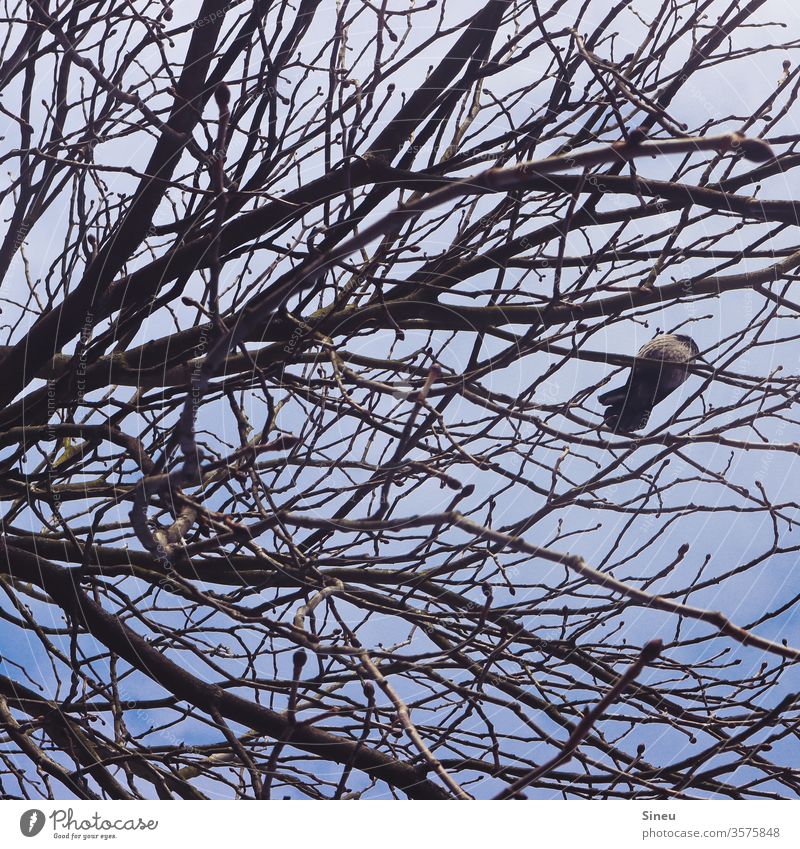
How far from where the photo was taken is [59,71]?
188 centimetres

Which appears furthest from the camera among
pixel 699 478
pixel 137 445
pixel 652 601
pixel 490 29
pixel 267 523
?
pixel 699 478

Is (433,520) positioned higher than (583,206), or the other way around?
(583,206)

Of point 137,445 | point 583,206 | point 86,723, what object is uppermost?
point 583,206

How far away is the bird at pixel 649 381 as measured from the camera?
1487mm

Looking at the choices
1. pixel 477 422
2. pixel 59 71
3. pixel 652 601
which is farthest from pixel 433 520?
pixel 59 71

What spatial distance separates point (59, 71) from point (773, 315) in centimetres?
172

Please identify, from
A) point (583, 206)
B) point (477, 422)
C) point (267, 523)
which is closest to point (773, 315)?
point (583, 206)

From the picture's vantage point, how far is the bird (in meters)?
1.49

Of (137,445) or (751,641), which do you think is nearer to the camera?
(751,641)

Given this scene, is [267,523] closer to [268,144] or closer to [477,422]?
[477,422]

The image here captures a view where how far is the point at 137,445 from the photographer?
147 cm

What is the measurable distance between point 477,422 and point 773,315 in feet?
2.04

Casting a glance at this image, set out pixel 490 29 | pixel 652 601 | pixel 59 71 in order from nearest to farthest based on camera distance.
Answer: pixel 652 601 → pixel 490 29 → pixel 59 71

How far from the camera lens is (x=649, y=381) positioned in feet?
4.90
